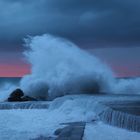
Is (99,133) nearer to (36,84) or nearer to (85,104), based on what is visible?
Result: (85,104)

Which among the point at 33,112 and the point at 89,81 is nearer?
the point at 33,112

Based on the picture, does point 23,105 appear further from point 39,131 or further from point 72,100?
point 39,131

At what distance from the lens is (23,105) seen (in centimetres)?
2009

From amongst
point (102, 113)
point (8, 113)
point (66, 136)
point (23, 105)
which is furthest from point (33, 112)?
point (66, 136)

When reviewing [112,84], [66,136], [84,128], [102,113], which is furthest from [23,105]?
[112,84]

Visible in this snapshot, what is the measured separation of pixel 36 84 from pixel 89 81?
3.65 m

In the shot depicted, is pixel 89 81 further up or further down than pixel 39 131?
further up

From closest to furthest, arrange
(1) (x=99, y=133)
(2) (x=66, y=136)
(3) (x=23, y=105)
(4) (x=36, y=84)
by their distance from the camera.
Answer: (2) (x=66, y=136) → (1) (x=99, y=133) → (3) (x=23, y=105) → (4) (x=36, y=84)

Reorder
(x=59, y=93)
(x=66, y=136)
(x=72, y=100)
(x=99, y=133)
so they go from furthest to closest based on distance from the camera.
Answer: (x=59, y=93), (x=72, y=100), (x=99, y=133), (x=66, y=136)

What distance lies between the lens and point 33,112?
58.9 ft

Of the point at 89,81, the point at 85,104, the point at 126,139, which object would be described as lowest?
the point at 126,139

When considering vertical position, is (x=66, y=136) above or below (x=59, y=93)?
below

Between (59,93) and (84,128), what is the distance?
1525cm

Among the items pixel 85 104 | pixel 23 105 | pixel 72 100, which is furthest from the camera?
pixel 23 105
